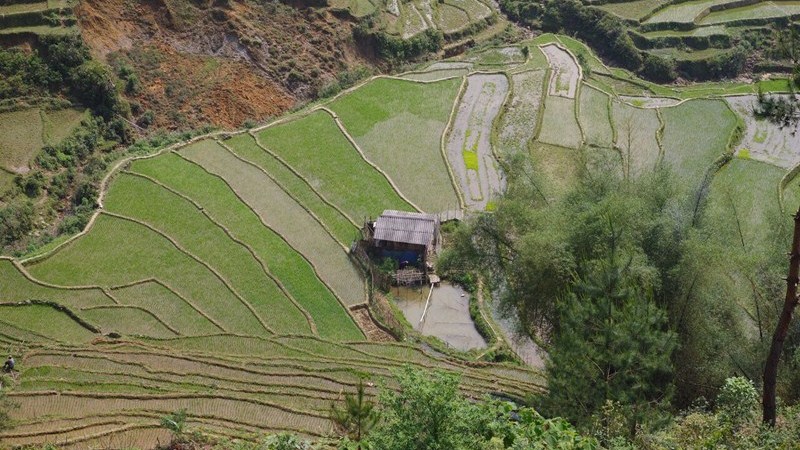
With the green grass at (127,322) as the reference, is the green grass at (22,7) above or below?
above

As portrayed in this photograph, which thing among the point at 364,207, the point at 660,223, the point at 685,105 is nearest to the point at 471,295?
the point at 364,207

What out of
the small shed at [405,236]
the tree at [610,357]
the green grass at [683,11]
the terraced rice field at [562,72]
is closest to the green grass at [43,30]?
the small shed at [405,236]

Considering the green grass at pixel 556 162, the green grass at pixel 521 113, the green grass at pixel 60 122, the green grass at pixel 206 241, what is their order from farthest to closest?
the green grass at pixel 521 113
the green grass at pixel 60 122
the green grass at pixel 556 162
the green grass at pixel 206 241

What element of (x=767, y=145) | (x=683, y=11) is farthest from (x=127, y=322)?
(x=683, y=11)

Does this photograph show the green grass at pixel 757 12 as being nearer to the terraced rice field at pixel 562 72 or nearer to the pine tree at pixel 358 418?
the terraced rice field at pixel 562 72

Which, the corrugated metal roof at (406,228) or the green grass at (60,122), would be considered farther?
the green grass at (60,122)

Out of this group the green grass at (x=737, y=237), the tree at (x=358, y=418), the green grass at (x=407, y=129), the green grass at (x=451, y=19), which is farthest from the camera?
the green grass at (x=451, y=19)

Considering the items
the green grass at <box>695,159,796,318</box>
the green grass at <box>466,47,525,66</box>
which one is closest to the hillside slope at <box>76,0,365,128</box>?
the green grass at <box>466,47,525,66</box>

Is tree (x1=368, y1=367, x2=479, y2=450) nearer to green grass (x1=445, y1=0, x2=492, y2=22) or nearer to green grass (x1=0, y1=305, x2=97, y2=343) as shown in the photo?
green grass (x1=0, y1=305, x2=97, y2=343)
